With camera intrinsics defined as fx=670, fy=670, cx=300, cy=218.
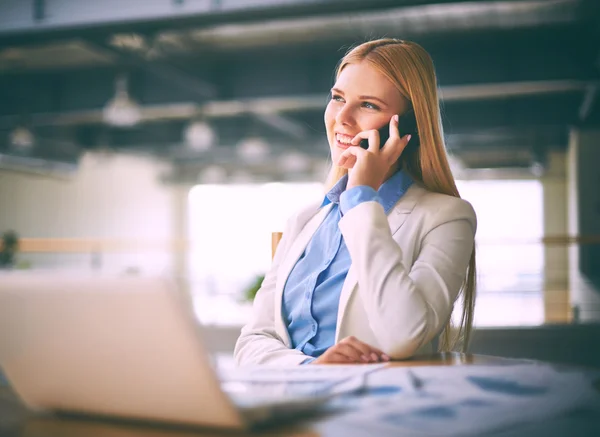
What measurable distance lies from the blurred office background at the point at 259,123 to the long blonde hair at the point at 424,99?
0.44 feet

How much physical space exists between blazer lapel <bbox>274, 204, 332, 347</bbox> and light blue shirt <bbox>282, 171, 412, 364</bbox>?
1 cm

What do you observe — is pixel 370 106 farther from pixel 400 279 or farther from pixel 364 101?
pixel 400 279

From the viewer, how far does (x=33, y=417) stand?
2.35 ft

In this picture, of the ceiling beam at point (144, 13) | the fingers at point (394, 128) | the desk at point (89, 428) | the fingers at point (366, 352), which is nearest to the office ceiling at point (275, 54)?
the ceiling beam at point (144, 13)

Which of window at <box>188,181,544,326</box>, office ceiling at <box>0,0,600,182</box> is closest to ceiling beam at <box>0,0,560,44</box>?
office ceiling at <box>0,0,600,182</box>

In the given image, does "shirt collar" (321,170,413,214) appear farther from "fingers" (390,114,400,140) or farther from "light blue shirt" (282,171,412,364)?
"fingers" (390,114,400,140)

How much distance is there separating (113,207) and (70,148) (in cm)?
292

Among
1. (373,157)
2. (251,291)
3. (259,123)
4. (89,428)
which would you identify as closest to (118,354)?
(89,428)

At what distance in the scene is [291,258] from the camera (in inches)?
60.8

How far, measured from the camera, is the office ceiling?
16.4 feet

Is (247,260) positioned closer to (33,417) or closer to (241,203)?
(241,203)

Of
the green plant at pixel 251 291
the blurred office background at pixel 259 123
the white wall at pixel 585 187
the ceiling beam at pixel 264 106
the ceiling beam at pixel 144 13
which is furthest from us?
the white wall at pixel 585 187

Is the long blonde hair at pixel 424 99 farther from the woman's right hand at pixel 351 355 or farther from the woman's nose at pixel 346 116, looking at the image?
the woman's right hand at pixel 351 355

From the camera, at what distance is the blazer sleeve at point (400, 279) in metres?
1.16
